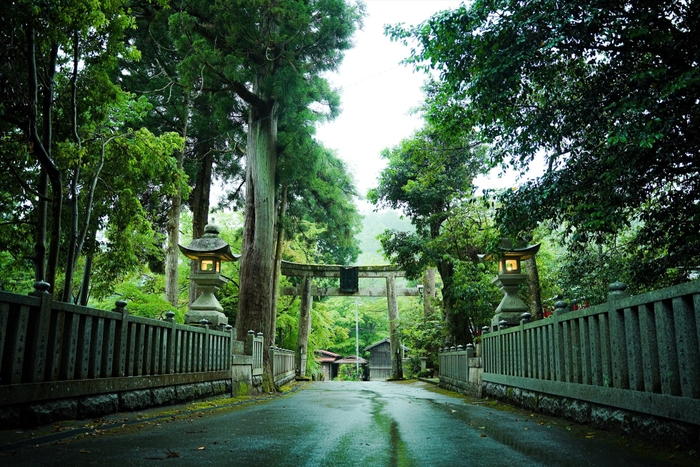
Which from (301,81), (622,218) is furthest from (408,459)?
(301,81)

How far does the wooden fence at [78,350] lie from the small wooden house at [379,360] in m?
29.9

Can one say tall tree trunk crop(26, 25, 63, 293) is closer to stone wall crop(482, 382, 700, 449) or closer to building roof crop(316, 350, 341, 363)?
stone wall crop(482, 382, 700, 449)

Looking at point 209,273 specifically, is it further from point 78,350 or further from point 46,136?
point 78,350

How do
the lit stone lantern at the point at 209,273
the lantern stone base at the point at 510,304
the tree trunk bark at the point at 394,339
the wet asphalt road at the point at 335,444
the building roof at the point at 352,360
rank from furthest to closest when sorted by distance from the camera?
Answer: 1. the building roof at the point at 352,360
2. the tree trunk bark at the point at 394,339
3. the lit stone lantern at the point at 209,273
4. the lantern stone base at the point at 510,304
5. the wet asphalt road at the point at 335,444

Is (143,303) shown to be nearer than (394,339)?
Yes

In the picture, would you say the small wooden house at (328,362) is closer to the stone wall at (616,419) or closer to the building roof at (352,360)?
the building roof at (352,360)

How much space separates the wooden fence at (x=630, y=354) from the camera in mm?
3092

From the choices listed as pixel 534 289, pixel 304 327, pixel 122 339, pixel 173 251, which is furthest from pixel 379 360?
pixel 122 339

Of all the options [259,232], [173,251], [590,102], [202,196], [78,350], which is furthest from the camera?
[202,196]

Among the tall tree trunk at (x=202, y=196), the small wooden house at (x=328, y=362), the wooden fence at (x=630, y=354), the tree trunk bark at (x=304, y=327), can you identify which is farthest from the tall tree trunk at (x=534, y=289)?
the small wooden house at (x=328, y=362)

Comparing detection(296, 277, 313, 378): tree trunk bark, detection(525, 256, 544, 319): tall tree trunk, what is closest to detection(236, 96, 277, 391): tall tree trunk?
detection(525, 256, 544, 319): tall tree trunk

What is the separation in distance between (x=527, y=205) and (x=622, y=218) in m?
1.07

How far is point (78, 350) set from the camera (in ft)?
14.9

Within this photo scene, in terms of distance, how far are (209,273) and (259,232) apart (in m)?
2.13
